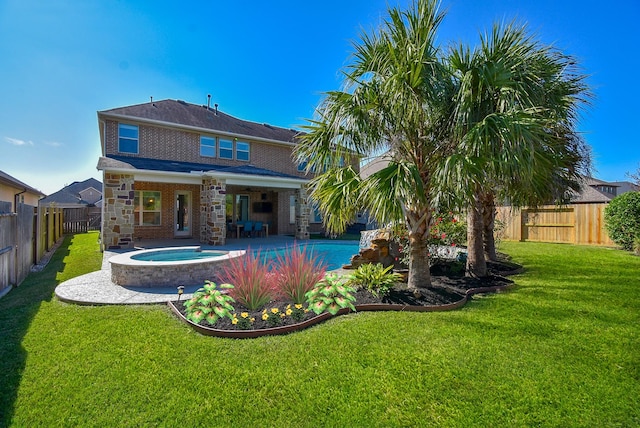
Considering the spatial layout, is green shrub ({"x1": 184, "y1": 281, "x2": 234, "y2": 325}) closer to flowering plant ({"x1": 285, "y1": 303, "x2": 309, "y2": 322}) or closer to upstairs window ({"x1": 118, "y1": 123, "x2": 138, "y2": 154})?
flowering plant ({"x1": 285, "y1": 303, "x2": 309, "y2": 322})

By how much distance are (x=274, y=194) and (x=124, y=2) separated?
13437mm

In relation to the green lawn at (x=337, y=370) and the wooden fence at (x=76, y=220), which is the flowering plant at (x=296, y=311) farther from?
the wooden fence at (x=76, y=220)

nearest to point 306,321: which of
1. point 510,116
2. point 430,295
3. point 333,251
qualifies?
point 430,295

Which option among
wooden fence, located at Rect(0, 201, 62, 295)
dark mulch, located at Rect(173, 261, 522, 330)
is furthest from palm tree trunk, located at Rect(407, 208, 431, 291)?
wooden fence, located at Rect(0, 201, 62, 295)

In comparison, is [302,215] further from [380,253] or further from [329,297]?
[329,297]

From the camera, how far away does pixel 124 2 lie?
351 inches

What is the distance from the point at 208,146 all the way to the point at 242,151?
2.11 meters

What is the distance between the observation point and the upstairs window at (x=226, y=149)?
62.7ft

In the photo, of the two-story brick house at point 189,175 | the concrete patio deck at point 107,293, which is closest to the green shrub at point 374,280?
the concrete patio deck at point 107,293

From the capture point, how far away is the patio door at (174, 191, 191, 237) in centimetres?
1784

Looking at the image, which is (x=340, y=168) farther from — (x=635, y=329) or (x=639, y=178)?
(x=639, y=178)

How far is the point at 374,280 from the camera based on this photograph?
6.29m

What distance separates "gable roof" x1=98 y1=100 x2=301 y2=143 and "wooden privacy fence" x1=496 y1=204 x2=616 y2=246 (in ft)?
42.7

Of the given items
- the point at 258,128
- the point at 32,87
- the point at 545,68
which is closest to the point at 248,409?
the point at 545,68
